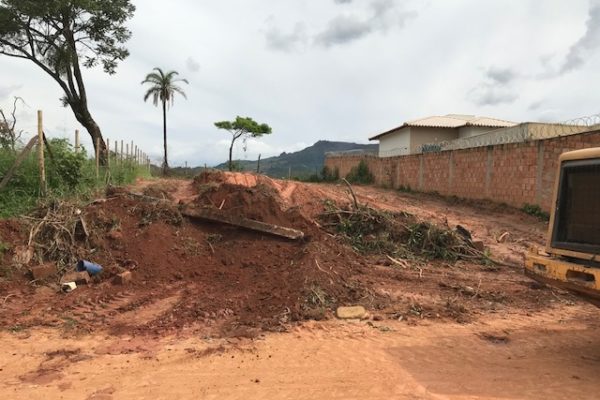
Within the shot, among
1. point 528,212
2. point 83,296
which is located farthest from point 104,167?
point 528,212

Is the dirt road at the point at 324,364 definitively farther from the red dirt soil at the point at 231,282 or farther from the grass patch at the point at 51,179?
the grass patch at the point at 51,179

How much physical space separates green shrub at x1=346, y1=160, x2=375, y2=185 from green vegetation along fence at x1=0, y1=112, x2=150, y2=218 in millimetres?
18724

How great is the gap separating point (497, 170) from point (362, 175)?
42.4ft

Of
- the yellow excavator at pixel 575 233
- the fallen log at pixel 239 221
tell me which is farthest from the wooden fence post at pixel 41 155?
the yellow excavator at pixel 575 233

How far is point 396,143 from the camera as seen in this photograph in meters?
34.7

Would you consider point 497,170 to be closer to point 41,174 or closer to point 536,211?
point 536,211

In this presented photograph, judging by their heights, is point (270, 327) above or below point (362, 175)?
below

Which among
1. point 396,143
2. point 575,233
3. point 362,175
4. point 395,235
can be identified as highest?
point 396,143

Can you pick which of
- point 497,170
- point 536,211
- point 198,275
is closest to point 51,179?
point 198,275

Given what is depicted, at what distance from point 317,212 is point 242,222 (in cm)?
264

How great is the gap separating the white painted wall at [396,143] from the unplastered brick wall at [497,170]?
855 cm

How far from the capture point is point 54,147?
10227 millimetres

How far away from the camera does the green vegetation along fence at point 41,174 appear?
8703 millimetres

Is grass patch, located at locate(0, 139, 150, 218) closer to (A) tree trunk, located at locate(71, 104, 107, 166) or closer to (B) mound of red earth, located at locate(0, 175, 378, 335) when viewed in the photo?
(B) mound of red earth, located at locate(0, 175, 378, 335)
